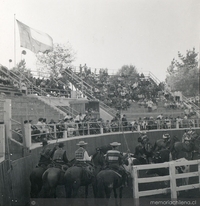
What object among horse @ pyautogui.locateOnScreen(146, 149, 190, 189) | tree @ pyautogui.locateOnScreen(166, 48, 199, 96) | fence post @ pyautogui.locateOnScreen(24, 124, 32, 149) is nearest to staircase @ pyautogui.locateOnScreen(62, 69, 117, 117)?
tree @ pyautogui.locateOnScreen(166, 48, 199, 96)

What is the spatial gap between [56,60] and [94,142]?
10.0 meters

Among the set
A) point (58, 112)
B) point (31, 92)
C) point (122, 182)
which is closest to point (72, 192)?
point (122, 182)

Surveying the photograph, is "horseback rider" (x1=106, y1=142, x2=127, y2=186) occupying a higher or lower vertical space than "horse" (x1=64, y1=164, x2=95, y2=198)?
higher

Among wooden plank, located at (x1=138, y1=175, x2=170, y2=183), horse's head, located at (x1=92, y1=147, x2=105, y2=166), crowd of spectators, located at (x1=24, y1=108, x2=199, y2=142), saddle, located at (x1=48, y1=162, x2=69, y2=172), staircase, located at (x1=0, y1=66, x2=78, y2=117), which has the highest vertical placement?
staircase, located at (x1=0, y1=66, x2=78, y2=117)

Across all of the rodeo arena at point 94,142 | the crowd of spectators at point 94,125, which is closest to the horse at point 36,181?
the rodeo arena at point 94,142

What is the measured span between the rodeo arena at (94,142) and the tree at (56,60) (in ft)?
4.23

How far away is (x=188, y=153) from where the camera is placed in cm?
1136

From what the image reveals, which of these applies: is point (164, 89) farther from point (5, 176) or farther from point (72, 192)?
point (5, 176)

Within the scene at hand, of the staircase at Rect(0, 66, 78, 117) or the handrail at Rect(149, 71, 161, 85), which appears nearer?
the staircase at Rect(0, 66, 78, 117)

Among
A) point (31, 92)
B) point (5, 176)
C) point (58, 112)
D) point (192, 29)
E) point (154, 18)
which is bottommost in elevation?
point (5, 176)

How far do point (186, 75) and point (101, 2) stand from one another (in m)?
13.3

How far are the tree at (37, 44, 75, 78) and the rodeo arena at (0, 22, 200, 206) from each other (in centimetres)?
129

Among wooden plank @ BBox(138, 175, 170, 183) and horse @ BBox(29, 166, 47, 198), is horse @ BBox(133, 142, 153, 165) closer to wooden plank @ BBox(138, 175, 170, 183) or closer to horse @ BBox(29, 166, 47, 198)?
wooden plank @ BBox(138, 175, 170, 183)

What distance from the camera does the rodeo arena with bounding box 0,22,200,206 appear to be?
7273mm
